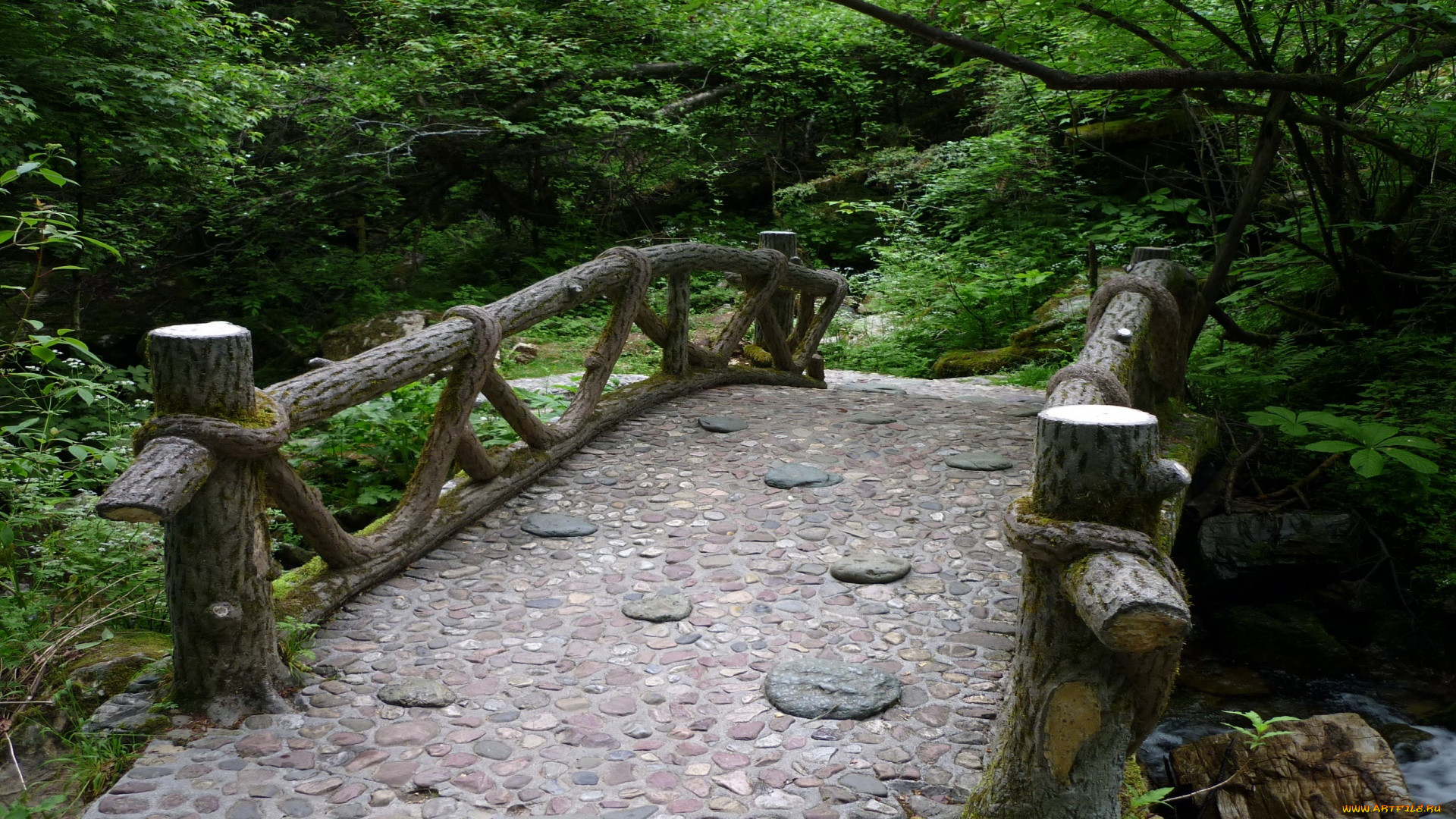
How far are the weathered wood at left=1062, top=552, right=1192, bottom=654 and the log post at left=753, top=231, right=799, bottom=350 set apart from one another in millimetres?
5610

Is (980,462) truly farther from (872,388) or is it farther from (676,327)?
(872,388)

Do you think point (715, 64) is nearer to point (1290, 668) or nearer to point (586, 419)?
point (586, 419)

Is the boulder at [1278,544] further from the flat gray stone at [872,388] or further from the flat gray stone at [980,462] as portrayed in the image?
the flat gray stone at [872,388]

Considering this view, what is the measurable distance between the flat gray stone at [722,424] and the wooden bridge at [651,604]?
0.30 m

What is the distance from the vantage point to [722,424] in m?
6.15

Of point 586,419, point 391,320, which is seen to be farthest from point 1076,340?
point 391,320

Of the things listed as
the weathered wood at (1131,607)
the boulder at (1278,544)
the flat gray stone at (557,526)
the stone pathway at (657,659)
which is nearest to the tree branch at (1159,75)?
the stone pathway at (657,659)

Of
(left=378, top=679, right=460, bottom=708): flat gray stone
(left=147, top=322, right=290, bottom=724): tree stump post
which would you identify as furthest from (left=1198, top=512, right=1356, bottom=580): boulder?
(left=147, top=322, right=290, bottom=724): tree stump post

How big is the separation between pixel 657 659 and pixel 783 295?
16.3 feet

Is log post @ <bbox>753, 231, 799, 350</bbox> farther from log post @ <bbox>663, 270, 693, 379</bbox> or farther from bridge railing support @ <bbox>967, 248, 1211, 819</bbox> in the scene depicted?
bridge railing support @ <bbox>967, 248, 1211, 819</bbox>

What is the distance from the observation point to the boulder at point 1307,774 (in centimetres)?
383

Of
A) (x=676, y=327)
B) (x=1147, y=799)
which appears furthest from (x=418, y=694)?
(x=676, y=327)

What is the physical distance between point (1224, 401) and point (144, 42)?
9.19 meters

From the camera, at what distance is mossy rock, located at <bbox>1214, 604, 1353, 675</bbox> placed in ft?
18.1
